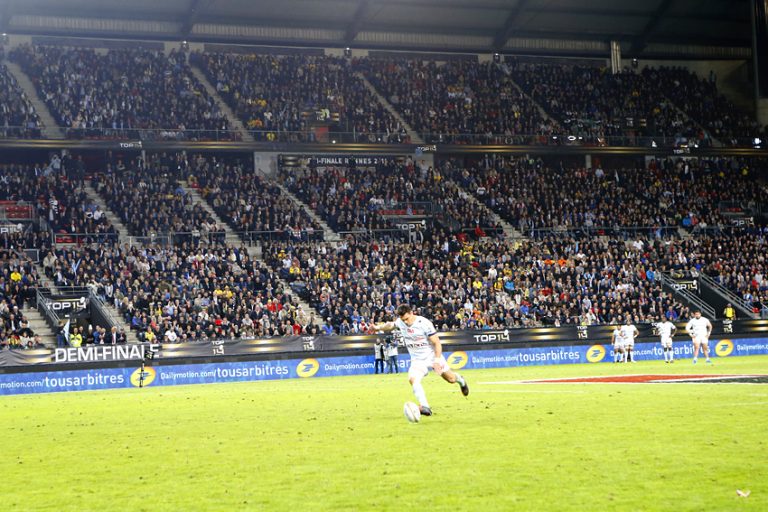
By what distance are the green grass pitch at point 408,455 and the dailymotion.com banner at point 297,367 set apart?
540 inches

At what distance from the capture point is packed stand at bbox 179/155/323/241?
53875mm

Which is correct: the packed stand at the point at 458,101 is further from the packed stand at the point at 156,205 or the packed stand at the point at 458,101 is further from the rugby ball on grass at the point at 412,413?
the rugby ball on grass at the point at 412,413

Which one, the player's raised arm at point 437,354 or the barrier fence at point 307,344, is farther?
the barrier fence at point 307,344

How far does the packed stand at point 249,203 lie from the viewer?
5388 cm

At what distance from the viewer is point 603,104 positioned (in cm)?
7019

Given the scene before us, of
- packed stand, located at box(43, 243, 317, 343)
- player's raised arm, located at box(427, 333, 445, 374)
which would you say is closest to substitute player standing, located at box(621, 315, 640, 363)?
packed stand, located at box(43, 243, 317, 343)

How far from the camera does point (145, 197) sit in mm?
53375

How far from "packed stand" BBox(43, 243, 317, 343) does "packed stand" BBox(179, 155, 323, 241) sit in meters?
5.11

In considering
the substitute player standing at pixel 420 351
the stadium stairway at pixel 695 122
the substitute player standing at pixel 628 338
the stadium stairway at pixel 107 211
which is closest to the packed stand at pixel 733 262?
the stadium stairway at pixel 695 122

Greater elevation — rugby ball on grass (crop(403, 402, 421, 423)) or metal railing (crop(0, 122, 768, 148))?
metal railing (crop(0, 122, 768, 148))

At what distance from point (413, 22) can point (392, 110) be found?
753 centimetres

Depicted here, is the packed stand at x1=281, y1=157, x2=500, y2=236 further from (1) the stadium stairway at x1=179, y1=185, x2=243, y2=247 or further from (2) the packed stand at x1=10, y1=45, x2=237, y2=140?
(2) the packed stand at x1=10, y1=45, x2=237, y2=140

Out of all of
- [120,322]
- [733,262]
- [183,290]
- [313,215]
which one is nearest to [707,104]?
[733,262]

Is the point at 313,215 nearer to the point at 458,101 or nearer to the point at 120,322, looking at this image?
the point at 458,101
